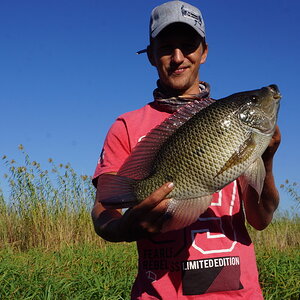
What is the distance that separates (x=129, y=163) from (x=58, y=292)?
8.87ft

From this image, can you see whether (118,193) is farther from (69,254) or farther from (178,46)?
(69,254)

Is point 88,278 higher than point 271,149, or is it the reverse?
point 271,149

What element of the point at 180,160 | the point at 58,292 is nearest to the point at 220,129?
the point at 180,160

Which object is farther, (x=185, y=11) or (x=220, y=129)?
(x=185, y=11)

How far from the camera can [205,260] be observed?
6.54 ft

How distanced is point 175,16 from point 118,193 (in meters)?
1.05

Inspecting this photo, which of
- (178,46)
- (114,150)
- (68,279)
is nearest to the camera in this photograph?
(114,150)

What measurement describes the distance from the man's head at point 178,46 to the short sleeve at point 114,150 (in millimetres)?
348

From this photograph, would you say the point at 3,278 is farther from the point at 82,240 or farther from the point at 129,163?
the point at 82,240

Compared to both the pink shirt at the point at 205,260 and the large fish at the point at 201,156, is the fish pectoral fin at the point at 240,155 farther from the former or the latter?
the pink shirt at the point at 205,260

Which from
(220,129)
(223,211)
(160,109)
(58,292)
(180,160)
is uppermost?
(160,109)

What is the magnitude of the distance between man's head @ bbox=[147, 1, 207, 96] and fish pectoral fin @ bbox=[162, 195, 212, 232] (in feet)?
2.53

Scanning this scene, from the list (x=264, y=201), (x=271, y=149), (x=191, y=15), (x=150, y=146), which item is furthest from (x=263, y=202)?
(x=191, y=15)

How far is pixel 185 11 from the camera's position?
242cm
